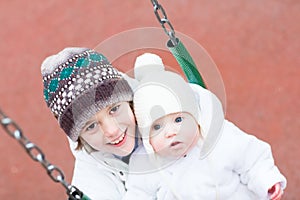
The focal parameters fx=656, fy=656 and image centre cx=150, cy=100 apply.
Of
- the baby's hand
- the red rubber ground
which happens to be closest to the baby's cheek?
the baby's hand

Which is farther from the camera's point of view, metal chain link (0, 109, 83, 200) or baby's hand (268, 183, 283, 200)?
baby's hand (268, 183, 283, 200)

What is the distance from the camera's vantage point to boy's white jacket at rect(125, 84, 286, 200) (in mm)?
1186

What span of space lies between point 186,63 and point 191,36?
121 cm

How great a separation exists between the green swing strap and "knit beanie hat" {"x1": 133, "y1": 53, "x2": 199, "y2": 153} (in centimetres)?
9

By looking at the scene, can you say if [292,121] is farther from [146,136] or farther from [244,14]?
[146,136]

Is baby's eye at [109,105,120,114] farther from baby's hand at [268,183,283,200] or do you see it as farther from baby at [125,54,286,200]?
baby's hand at [268,183,283,200]

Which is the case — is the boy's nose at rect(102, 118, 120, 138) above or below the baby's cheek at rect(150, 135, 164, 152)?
above

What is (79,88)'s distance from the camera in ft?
3.58

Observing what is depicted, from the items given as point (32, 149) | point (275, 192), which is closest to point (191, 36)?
point (275, 192)

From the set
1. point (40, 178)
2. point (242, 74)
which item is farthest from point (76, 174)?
point (242, 74)

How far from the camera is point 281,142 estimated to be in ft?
6.75

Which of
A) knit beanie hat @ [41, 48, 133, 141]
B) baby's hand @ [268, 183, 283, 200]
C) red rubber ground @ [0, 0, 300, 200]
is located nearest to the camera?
knit beanie hat @ [41, 48, 133, 141]

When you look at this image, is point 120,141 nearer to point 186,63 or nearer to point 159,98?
point 159,98

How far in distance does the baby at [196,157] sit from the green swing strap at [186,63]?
0.12 feet
